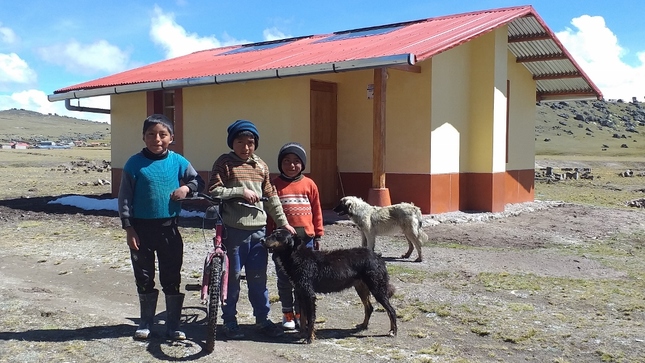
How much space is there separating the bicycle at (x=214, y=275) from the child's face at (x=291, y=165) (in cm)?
48

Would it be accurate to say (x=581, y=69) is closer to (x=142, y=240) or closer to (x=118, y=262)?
(x=118, y=262)

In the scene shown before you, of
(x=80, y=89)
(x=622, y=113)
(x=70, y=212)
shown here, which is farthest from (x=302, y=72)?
(x=622, y=113)

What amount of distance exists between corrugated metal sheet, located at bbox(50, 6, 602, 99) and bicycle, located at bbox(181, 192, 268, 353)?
5978 mm

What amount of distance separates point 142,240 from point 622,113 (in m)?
110

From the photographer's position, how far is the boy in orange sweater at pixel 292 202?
5066 millimetres

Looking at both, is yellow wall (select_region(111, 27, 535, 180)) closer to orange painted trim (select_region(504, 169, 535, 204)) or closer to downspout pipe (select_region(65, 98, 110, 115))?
orange painted trim (select_region(504, 169, 535, 204))

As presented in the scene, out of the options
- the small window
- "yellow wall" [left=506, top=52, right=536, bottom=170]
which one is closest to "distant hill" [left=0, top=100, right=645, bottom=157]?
"yellow wall" [left=506, top=52, right=536, bottom=170]

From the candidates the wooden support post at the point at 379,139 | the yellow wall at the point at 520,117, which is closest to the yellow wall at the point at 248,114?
the wooden support post at the point at 379,139

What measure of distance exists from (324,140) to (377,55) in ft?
10.2

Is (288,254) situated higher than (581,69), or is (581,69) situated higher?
(581,69)

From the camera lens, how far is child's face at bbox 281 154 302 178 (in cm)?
507

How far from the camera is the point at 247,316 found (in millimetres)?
5555

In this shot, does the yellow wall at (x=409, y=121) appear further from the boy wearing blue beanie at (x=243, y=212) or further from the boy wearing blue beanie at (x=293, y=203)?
the boy wearing blue beanie at (x=243, y=212)

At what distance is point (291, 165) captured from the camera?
5086mm
